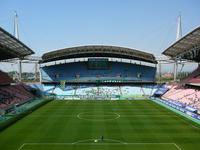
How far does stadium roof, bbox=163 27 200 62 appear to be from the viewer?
50.6m

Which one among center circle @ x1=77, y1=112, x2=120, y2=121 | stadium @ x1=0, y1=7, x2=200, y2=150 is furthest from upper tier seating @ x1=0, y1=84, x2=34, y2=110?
center circle @ x1=77, y1=112, x2=120, y2=121

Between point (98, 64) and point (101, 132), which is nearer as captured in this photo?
point (101, 132)

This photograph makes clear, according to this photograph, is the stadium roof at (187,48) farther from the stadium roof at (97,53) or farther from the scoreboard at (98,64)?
the scoreboard at (98,64)

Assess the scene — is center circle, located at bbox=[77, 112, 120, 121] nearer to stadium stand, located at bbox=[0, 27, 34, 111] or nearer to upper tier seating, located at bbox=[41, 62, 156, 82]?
stadium stand, located at bbox=[0, 27, 34, 111]

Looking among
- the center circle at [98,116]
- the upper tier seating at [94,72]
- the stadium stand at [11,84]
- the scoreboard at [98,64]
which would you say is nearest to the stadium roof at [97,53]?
the scoreboard at [98,64]

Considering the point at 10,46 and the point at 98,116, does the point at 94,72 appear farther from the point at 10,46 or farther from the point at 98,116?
the point at 98,116

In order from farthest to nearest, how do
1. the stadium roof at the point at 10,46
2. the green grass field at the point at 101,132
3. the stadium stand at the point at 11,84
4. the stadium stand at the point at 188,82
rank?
the stadium stand at the point at 188,82 < the stadium stand at the point at 11,84 < the stadium roof at the point at 10,46 < the green grass field at the point at 101,132

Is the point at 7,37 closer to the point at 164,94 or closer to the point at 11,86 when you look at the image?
the point at 11,86

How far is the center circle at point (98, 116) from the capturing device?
1655 inches

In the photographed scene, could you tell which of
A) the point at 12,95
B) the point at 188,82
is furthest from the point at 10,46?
the point at 188,82

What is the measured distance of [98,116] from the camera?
144ft

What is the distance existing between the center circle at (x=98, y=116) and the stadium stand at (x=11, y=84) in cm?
1282

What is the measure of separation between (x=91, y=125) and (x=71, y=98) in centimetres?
3552

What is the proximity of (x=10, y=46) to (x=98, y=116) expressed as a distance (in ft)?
78.3
